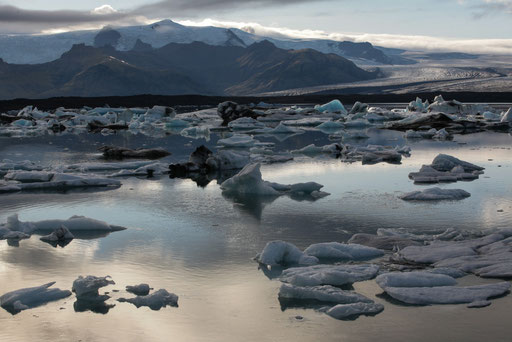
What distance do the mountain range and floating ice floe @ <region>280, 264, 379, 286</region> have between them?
132 meters

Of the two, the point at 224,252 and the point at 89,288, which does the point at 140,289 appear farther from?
the point at 224,252

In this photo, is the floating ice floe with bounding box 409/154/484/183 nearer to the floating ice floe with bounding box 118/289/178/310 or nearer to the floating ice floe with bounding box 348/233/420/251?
the floating ice floe with bounding box 348/233/420/251

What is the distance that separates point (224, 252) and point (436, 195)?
4415 mm

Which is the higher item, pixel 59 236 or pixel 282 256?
pixel 282 256

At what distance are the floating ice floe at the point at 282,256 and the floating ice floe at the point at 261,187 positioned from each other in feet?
12.6

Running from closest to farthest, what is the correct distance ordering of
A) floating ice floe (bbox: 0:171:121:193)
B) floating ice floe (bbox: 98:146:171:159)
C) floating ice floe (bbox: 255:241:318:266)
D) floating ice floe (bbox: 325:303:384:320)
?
floating ice floe (bbox: 325:303:384:320)
floating ice floe (bbox: 255:241:318:266)
floating ice floe (bbox: 0:171:121:193)
floating ice floe (bbox: 98:146:171:159)

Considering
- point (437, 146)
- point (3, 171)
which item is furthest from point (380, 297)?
point (437, 146)

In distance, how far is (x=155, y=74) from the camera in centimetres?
14350

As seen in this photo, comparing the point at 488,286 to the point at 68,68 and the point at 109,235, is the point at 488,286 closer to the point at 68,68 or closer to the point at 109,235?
the point at 109,235

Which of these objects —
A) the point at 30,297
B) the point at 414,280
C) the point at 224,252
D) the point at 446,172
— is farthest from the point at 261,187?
the point at 30,297

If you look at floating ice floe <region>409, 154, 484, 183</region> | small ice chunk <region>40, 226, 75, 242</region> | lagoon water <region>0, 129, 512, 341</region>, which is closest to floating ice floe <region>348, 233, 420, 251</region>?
lagoon water <region>0, 129, 512, 341</region>

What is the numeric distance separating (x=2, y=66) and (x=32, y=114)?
418 ft

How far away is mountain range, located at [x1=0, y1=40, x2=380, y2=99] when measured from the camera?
138 meters

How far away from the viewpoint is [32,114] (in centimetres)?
3703
